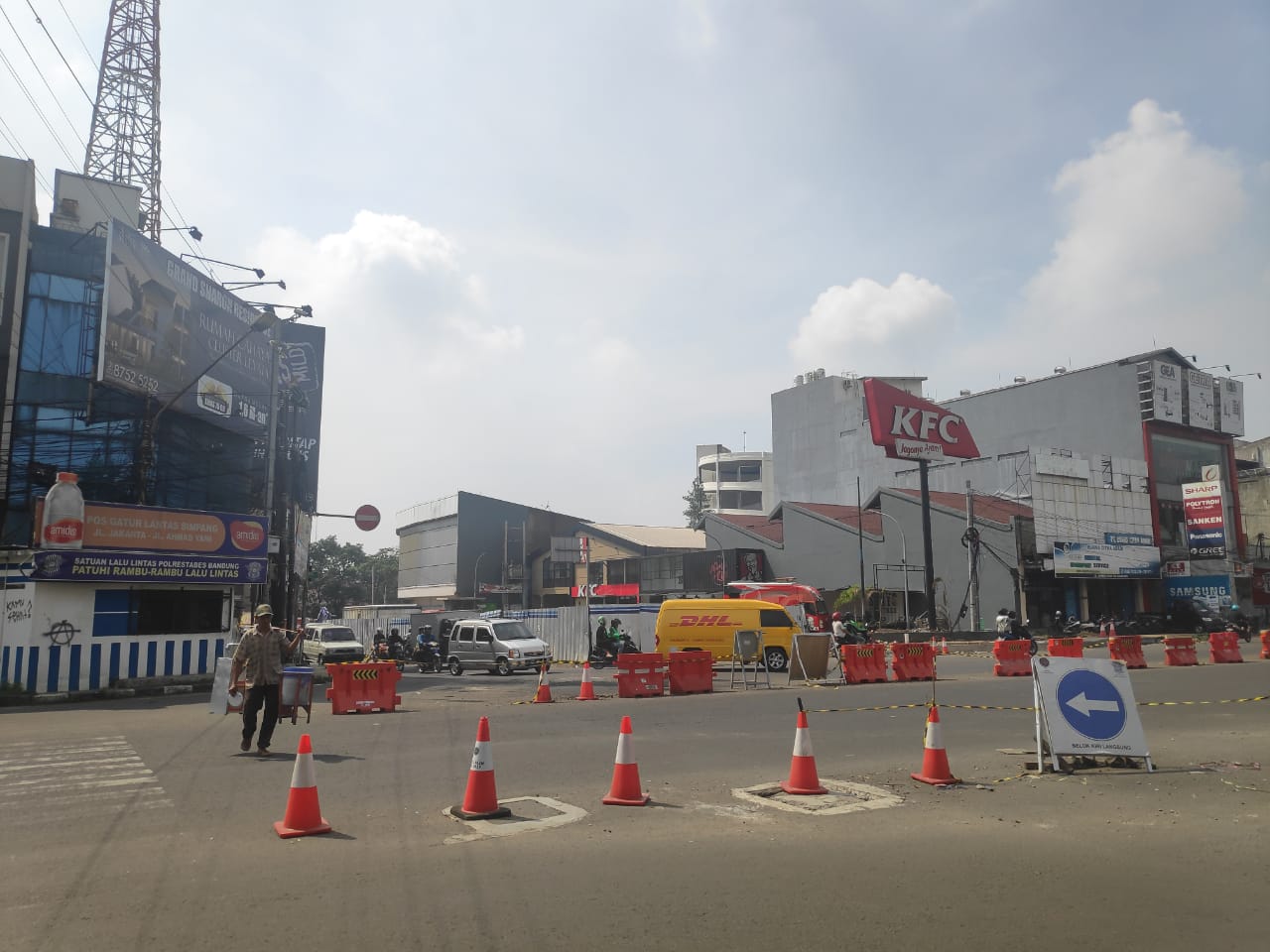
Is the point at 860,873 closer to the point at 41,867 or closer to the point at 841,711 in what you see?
the point at 41,867

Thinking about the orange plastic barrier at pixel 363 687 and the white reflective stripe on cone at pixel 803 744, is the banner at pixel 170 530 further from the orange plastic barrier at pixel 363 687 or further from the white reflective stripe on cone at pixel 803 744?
the white reflective stripe on cone at pixel 803 744

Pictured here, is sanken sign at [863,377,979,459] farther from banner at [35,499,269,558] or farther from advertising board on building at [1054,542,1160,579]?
banner at [35,499,269,558]

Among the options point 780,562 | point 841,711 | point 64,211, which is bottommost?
point 841,711

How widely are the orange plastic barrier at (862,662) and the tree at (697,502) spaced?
82827mm

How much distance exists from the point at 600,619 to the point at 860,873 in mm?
28342

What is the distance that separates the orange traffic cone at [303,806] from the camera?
6734 mm

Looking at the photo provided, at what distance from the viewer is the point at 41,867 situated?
234 inches

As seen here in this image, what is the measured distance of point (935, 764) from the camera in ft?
28.5

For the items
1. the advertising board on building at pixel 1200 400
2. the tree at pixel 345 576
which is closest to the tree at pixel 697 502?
the tree at pixel 345 576

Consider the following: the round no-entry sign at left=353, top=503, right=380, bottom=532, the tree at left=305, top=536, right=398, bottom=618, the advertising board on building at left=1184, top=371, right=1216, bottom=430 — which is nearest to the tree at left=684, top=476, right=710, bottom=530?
the tree at left=305, top=536, right=398, bottom=618

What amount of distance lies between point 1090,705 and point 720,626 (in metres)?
18.2

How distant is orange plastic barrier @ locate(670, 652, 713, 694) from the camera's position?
64.8 feet

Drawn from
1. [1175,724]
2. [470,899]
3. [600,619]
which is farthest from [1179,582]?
[470,899]

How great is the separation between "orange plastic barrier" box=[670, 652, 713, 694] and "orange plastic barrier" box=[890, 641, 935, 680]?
484cm
